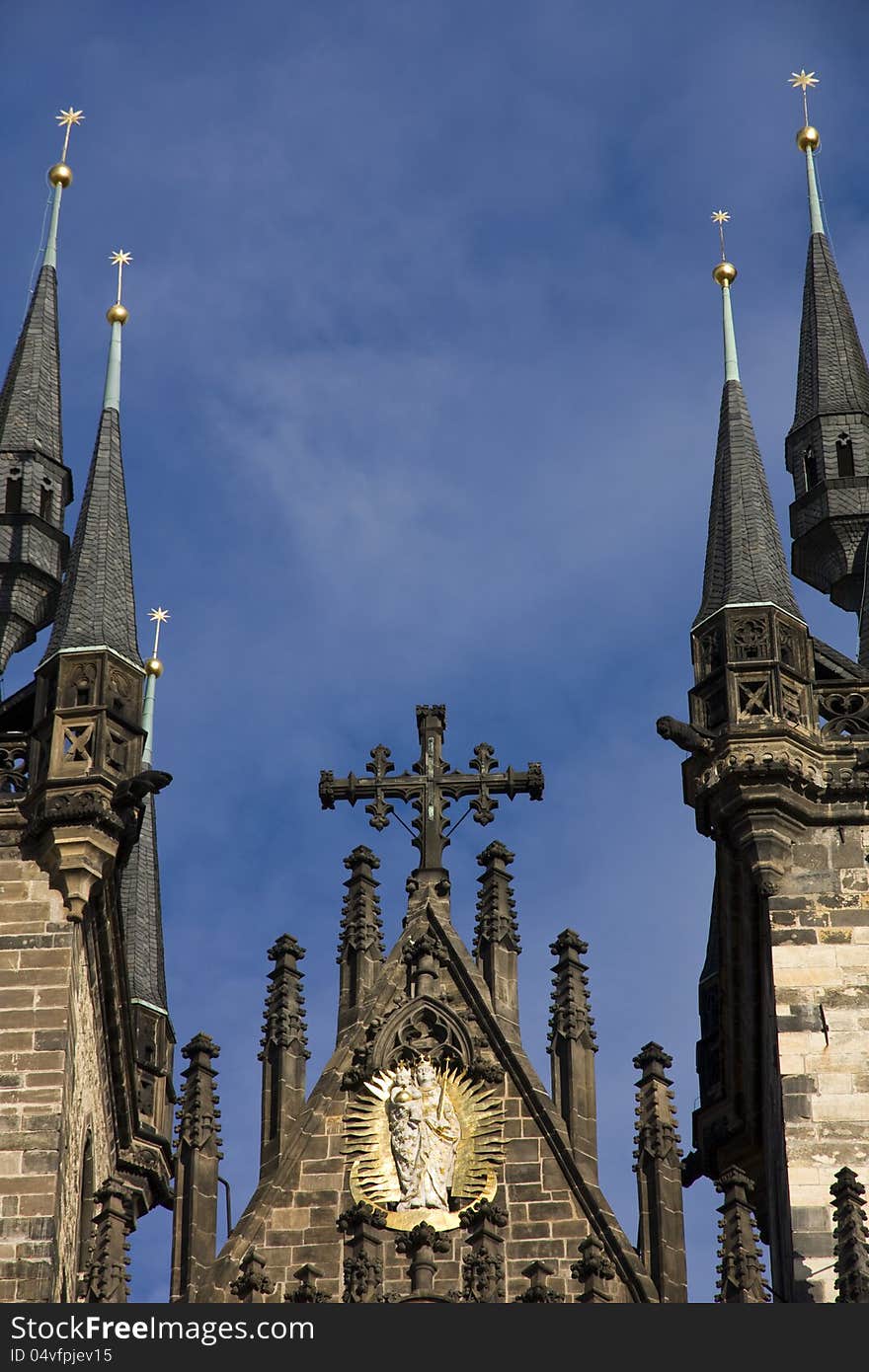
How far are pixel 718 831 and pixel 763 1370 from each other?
24.3 ft

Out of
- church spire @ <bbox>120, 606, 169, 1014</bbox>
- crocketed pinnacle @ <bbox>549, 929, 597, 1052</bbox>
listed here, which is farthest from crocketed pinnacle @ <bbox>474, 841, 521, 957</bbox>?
church spire @ <bbox>120, 606, 169, 1014</bbox>

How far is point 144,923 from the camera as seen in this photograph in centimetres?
3819

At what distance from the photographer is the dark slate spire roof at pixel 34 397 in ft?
120

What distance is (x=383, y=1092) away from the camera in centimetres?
3086

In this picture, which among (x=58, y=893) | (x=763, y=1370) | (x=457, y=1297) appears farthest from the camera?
(x=58, y=893)

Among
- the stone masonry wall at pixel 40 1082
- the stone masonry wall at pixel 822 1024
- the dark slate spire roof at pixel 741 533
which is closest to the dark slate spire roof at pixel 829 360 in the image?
the dark slate spire roof at pixel 741 533

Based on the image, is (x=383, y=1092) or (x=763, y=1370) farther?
(x=383, y=1092)

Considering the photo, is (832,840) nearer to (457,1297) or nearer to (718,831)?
(718,831)

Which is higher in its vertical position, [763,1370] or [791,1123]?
[791,1123]

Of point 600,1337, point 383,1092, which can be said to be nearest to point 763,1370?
point 600,1337

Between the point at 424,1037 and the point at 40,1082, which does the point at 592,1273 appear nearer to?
the point at 424,1037

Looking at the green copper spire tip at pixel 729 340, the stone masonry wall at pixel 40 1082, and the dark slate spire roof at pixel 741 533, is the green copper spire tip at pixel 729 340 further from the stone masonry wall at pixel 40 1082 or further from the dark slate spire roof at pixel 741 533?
the stone masonry wall at pixel 40 1082

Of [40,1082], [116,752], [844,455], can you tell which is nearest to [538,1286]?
[40,1082]

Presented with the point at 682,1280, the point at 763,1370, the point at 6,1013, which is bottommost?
the point at 763,1370
